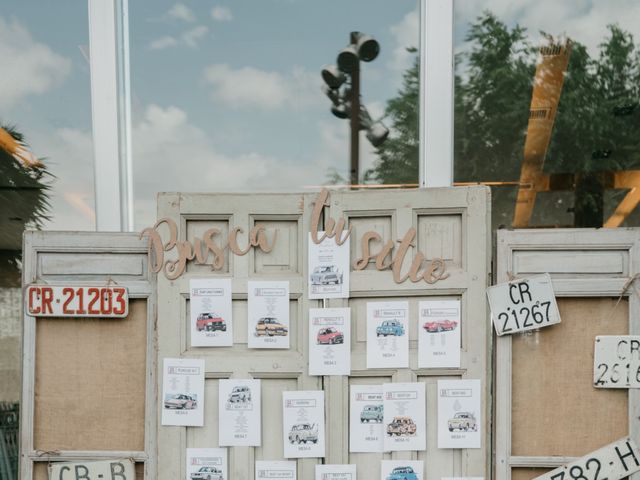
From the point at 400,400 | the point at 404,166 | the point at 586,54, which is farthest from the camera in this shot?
the point at 586,54

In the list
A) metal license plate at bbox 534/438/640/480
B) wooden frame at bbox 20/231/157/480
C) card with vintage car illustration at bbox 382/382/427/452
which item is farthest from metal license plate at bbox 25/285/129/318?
metal license plate at bbox 534/438/640/480

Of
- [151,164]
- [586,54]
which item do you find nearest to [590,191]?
[586,54]

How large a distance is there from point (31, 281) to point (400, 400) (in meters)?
1.47

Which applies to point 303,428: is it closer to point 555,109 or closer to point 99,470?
point 99,470

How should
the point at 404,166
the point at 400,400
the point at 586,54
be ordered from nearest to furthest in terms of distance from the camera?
the point at 400,400
the point at 404,166
the point at 586,54

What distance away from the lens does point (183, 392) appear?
219 cm

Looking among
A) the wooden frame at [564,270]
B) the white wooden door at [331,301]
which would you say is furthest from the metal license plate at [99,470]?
the wooden frame at [564,270]

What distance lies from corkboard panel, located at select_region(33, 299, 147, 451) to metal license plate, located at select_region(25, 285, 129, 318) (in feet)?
0.14

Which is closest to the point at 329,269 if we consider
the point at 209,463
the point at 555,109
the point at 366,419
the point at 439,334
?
the point at 439,334

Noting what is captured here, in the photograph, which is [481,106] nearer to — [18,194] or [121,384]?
[121,384]

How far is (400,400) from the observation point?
2.16 metres

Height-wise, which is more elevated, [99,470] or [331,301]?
[331,301]

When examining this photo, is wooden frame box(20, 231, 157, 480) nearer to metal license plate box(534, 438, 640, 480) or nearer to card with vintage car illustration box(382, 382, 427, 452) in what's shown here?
card with vintage car illustration box(382, 382, 427, 452)

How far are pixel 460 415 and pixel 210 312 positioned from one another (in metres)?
1.00
